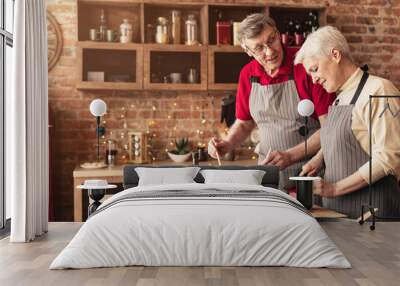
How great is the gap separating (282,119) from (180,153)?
1.56 m

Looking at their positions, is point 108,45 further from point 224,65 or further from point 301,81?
point 301,81

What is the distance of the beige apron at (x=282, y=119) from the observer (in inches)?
208

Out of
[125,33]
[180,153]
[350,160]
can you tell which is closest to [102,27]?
[125,33]

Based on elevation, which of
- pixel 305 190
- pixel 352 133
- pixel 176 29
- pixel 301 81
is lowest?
pixel 305 190

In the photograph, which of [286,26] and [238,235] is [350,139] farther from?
[286,26]

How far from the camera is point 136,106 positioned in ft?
22.2

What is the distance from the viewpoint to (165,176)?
4.94m

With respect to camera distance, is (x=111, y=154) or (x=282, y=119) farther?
(x=111, y=154)

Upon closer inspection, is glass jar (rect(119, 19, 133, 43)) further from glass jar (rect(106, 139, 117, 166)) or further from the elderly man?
the elderly man

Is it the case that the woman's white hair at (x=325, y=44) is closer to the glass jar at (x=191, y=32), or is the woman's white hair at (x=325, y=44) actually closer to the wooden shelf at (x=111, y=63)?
the glass jar at (x=191, y=32)

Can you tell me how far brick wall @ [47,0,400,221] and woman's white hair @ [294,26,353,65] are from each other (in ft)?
7.45

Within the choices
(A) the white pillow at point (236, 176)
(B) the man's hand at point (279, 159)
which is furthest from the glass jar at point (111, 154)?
(B) the man's hand at point (279, 159)

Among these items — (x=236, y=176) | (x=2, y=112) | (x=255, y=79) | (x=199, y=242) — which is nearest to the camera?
(x=199, y=242)

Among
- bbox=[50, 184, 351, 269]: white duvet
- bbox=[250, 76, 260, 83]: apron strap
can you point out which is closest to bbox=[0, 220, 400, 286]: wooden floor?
bbox=[50, 184, 351, 269]: white duvet
